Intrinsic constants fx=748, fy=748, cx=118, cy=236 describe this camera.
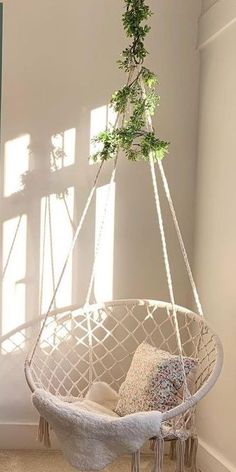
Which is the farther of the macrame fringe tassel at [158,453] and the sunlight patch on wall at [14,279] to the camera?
the sunlight patch on wall at [14,279]

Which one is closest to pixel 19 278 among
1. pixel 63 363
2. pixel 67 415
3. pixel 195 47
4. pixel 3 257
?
pixel 3 257

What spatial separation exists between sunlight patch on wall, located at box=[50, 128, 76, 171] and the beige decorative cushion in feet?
3.71

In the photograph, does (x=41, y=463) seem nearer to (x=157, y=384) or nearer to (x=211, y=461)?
(x=211, y=461)

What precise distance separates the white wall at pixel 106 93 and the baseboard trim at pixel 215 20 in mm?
116

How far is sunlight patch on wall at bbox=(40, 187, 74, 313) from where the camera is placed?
12.2 feet

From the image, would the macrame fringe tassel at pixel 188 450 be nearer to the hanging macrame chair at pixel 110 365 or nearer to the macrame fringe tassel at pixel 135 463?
the hanging macrame chair at pixel 110 365

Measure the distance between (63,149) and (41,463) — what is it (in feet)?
4.98

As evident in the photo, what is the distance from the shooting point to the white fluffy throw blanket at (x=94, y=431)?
2.56m

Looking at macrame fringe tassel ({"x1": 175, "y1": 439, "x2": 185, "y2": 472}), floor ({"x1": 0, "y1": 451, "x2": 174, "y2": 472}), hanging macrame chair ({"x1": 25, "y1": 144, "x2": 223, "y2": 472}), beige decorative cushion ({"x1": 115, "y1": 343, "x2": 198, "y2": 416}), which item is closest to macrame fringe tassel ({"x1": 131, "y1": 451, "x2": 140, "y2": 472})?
hanging macrame chair ({"x1": 25, "y1": 144, "x2": 223, "y2": 472})

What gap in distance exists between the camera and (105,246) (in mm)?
3746

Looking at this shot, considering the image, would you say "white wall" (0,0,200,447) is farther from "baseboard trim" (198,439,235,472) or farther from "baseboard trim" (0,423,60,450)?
"baseboard trim" (198,439,235,472)

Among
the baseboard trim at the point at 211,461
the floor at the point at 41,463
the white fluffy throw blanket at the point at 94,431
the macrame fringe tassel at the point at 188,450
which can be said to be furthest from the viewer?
the floor at the point at 41,463

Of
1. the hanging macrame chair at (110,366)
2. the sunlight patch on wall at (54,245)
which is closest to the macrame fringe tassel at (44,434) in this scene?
the hanging macrame chair at (110,366)

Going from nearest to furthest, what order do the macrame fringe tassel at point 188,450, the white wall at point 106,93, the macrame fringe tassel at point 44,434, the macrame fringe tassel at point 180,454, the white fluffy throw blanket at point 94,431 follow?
the white fluffy throw blanket at point 94,431
the macrame fringe tassel at point 180,454
the macrame fringe tassel at point 188,450
the macrame fringe tassel at point 44,434
the white wall at point 106,93
